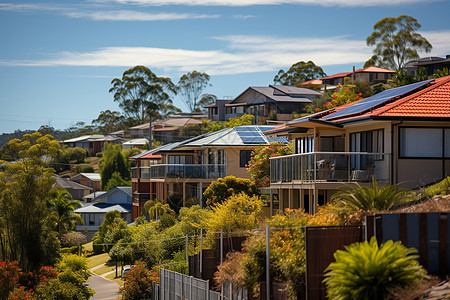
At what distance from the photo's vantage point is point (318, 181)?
25.6 m

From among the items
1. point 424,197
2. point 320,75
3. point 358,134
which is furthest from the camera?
point 320,75

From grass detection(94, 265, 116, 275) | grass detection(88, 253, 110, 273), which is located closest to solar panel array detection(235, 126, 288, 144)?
grass detection(94, 265, 116, 275)

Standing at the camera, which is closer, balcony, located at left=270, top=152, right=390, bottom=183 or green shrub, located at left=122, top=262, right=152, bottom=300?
balcony, located at left=270, top=152, right=390, bottom=183

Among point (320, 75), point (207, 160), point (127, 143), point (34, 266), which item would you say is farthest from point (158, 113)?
point (34, 266)

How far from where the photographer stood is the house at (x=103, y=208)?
80.7m

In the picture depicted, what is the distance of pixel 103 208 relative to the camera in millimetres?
82188

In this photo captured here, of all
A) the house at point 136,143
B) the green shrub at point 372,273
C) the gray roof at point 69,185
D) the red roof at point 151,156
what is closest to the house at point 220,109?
the house at point 136,143

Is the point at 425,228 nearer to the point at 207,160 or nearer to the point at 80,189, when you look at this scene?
the point at 207,160

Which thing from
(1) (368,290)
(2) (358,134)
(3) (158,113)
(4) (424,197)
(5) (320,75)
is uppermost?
(5) (320,75)

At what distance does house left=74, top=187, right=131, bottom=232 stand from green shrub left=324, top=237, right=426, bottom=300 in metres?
66.4

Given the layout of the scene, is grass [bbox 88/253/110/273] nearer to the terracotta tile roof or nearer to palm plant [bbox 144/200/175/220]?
palm plant [bbox 144/200/175/220]

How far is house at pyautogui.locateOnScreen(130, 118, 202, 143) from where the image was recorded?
4638 inches

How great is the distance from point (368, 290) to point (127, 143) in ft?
365

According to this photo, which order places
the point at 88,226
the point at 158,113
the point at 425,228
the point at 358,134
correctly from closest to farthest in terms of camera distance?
the point at 425,228, the point at 358,134, the point at 88,226, the point at 158,113
